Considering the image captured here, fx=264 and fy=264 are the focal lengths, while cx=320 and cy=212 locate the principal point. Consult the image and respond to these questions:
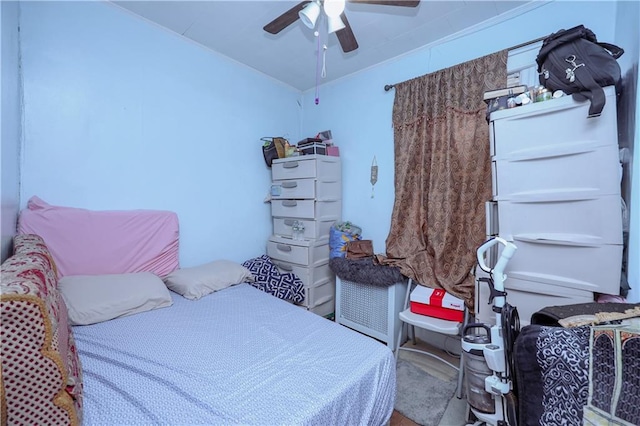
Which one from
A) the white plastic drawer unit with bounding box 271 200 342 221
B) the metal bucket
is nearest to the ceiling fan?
the white plastic drawer unit with bounding box 271 200 342 221

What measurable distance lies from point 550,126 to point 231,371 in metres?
1.88

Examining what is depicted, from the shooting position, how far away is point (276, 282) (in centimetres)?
235

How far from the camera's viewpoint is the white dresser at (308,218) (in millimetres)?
2500

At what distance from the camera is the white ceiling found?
6.02 feet

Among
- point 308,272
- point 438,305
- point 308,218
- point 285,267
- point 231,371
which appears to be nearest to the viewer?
point 231,371

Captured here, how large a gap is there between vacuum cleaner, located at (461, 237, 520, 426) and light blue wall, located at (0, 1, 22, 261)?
212 cm

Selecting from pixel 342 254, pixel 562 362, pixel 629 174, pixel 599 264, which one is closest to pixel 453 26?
pixel 629 174

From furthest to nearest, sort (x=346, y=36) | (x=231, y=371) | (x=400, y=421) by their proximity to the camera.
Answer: (x=346, y=36)
(x=400, y=421)
(x=231, y=371)

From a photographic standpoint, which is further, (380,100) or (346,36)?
(380,100)

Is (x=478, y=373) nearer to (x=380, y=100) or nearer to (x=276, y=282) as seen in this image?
(x=276, y=282)

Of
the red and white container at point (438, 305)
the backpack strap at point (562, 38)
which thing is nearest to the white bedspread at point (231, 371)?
the red and white container at point (438, 305)

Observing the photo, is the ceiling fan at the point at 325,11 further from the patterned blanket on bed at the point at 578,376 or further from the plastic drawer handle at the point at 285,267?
the plastic drawer handle at the point at 285,267

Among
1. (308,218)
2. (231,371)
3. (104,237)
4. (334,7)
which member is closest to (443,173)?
(308,218)

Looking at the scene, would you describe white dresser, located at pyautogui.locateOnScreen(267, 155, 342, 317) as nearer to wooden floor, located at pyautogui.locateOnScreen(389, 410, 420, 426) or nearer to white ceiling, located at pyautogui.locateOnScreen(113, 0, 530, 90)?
white ceiling, located at pyautogui.locateOnScreen(113, 0, 530, 90)
